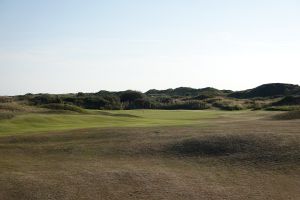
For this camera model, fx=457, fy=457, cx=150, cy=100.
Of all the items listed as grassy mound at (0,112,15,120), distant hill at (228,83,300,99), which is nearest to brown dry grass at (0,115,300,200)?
grassy mound at (0,112,15,120)

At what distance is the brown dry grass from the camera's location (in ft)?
58.3

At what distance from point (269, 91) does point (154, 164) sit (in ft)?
385

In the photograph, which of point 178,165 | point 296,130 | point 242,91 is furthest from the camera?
point 242,91

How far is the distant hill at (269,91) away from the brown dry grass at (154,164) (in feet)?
338

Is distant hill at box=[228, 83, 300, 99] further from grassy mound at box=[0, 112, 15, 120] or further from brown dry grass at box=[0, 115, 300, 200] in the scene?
brown dry grass at box=[0, 115, 300, 200]

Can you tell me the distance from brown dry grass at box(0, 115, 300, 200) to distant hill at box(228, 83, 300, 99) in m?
103

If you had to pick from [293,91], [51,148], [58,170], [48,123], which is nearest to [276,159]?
[58,170]

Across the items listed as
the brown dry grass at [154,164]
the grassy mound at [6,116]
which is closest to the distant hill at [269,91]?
the grassy mound at [6,116]

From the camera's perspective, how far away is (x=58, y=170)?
20750 millimetres

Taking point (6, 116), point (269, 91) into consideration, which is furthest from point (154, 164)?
point (269, 91)

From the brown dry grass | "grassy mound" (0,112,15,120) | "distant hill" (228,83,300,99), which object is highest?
A: "distant hill" (228,83,300,99)

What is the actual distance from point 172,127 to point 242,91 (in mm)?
114189

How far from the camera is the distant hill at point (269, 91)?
425 ft

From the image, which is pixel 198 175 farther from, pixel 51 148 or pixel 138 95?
pixel 138 95
